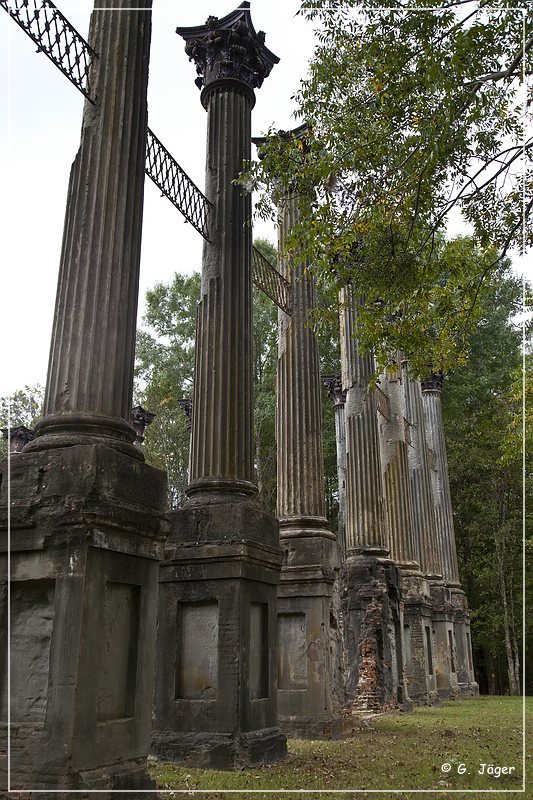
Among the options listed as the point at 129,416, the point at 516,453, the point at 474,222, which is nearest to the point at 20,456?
the point at 129,416

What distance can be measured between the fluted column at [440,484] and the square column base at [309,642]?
53.7ft

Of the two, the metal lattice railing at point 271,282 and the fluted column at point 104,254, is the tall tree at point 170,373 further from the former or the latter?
the fluted column at point 104,254

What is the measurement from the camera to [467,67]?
7.33 meters

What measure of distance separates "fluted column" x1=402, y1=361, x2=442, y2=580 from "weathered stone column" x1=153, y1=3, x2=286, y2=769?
14.2 metres

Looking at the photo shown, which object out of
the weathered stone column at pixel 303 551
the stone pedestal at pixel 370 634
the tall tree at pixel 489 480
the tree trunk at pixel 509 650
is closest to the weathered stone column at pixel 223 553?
the weathered stone column at pixel 303 551

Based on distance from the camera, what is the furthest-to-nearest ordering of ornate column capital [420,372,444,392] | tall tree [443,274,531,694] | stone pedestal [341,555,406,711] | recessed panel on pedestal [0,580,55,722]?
tall tree [443,274,531,694], ornate column capital [420,372,444,392], stone pedestal [341,555,406,711], recessed panel on pedestal [0,580,55,722]

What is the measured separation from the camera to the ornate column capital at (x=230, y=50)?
33.8ft

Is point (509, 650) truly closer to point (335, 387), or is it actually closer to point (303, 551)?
point (335, 387)

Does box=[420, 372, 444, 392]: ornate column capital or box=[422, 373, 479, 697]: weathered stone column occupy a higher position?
box=[420, 372, 444, 392]: ornate column capital

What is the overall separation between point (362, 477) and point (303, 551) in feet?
16.3

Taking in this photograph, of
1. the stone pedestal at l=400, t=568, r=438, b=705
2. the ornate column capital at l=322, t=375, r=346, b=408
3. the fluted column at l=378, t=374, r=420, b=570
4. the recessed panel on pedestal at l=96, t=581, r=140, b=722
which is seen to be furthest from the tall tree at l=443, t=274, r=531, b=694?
the recessed panel on pedestal at l=96, t=581, r=140, b=722

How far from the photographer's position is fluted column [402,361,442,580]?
76.4ft

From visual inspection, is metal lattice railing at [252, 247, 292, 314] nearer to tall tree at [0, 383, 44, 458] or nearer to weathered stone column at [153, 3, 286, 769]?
weathered stone column at [153, 3, 286, 769]

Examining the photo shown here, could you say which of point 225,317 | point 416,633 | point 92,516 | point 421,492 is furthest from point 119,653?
point 421,492
